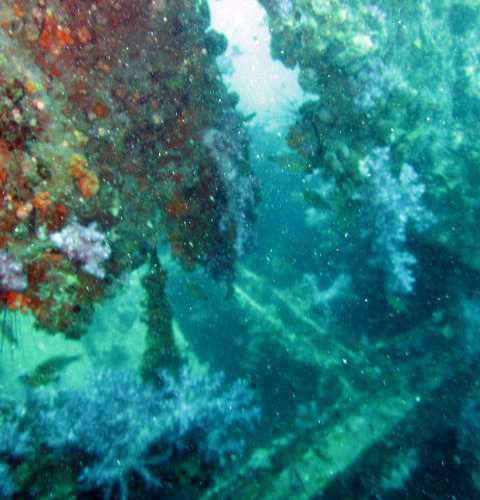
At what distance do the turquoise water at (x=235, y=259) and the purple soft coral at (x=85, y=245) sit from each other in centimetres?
1

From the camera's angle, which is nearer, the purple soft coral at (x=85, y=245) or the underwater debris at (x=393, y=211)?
the purple soft coral at (x=85, y=245)

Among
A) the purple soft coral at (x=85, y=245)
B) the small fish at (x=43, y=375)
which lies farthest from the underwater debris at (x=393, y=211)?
the small fish at (x=43, y=375)

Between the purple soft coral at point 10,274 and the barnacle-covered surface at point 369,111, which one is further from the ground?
the barnacle-covered surface at point 369,111

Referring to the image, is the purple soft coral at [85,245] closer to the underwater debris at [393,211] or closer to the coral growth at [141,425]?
the coral growth at [141,425]

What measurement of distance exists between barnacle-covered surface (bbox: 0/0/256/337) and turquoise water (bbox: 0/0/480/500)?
0.02 meters

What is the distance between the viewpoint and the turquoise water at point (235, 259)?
2939 millimetres

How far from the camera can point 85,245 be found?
297 centimetres

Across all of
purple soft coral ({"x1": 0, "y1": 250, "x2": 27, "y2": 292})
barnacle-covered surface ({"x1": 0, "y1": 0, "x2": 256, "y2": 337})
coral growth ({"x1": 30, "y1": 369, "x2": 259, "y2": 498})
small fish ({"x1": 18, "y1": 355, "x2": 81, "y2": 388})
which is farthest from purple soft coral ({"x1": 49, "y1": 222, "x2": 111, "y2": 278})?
small fish ({"x1": 18, "y1": 355, "x2": 81, "y2": 388})

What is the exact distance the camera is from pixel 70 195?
2918 mm

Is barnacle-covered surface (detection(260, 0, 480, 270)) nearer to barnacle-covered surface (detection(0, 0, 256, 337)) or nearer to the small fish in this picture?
barnacle-covered surface (detection(0, 0, 256, 337))

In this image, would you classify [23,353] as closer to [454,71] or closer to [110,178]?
[110,178]

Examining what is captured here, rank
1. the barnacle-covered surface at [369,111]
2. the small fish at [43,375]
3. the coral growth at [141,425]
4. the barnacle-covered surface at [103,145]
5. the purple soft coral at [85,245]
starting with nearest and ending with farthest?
the barnacle-covered surface at [103,145] → the purple soft coral at [85,245] → the coral growth at [141,425] → the barnacle-covered surface at [369,111] → the small fish at [43,375]

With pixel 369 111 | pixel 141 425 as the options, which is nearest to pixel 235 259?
pixel 141 425

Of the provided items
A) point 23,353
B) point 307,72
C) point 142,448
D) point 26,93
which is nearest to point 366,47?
point 307,72
